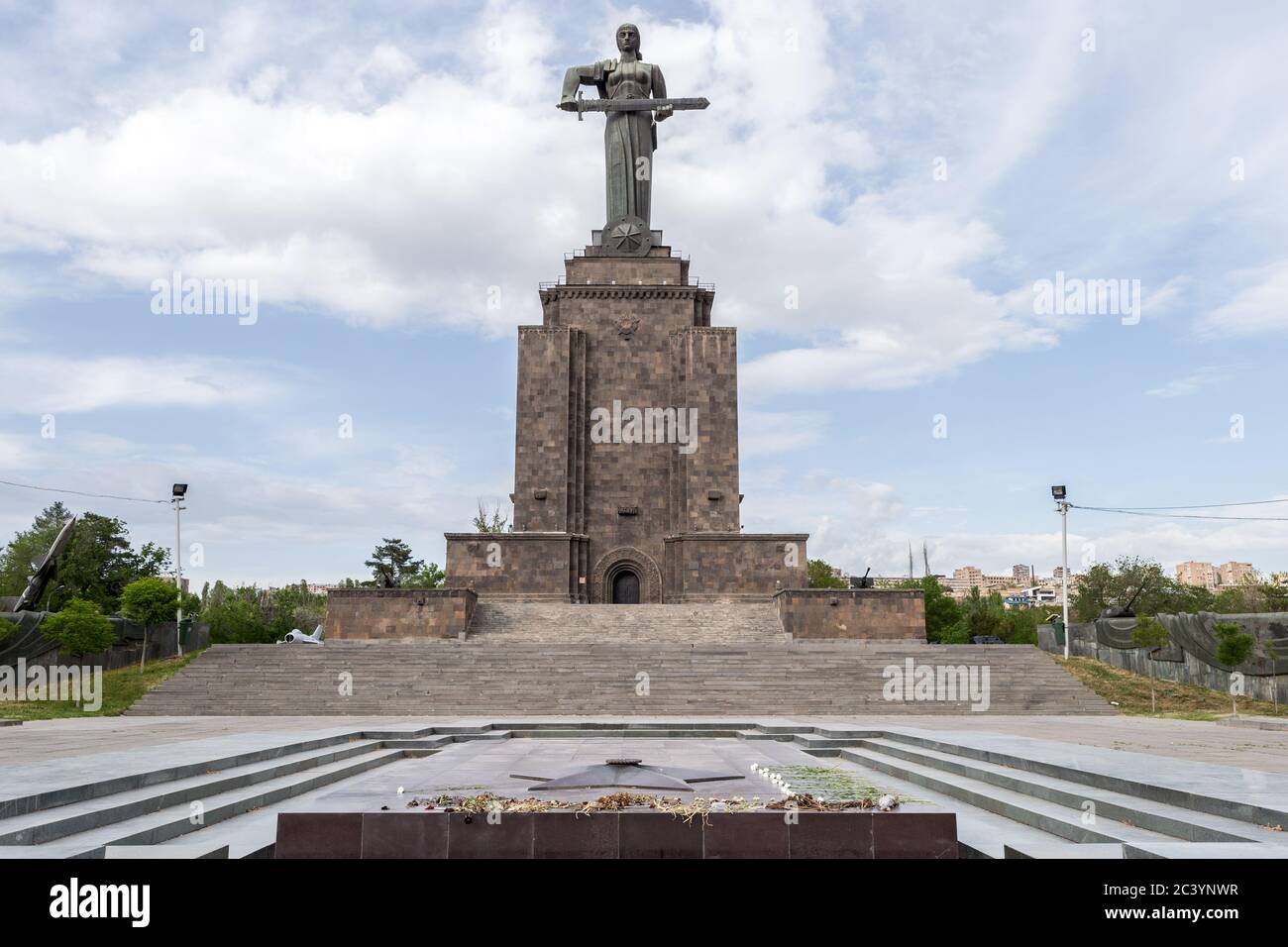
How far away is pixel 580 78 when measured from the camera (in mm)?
37688

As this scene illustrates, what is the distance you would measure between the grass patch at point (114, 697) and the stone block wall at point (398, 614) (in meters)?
4.34

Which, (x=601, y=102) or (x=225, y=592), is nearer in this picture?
(x=601, y=102)

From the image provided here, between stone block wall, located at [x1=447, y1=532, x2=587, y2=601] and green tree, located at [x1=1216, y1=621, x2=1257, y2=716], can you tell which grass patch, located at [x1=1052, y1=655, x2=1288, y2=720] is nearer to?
green tree, located at [x1=1216, y1=621, x2=1257, y2=716]

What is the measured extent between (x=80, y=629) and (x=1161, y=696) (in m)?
26.2

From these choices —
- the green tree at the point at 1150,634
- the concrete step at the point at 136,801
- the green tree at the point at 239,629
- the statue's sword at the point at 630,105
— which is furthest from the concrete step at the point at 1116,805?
the green tree at the point at 239,629

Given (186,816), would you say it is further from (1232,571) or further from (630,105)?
(1232,571)

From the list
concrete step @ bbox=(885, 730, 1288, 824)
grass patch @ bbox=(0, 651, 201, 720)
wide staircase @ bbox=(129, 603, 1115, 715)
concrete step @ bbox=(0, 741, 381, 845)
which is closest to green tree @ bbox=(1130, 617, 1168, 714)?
wide staircase @ bbox=(129, 603, 1115, 715)

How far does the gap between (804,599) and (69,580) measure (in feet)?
119

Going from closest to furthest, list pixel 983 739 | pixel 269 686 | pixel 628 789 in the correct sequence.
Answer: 1. pixel 628 789
2. pixel 983 739
3. pixel 269 686
